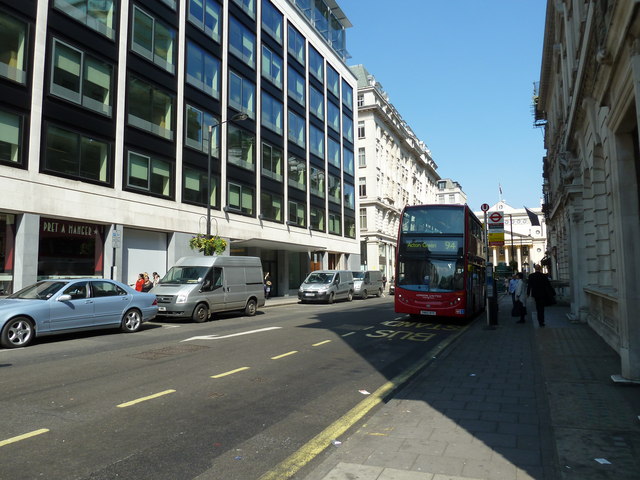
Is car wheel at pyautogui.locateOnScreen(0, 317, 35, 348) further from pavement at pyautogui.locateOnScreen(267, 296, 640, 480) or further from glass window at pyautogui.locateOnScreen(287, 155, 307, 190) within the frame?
glass window at pyautogui.locateOnScreen(287, 155, 307, 190)

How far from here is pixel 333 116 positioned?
45.2 meters

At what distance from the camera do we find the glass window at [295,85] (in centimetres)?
3722

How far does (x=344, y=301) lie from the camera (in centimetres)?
→ 3058

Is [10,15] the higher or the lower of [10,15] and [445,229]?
the higher

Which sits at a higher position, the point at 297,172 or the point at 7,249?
A: the point at 297,172

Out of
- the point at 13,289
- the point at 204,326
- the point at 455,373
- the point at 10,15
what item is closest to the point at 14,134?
the point at 10,15

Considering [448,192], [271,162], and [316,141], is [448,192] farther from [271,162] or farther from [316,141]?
[271,162]

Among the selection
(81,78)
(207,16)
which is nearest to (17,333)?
(81,78)

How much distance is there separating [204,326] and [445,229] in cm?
821

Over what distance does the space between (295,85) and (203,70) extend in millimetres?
11985

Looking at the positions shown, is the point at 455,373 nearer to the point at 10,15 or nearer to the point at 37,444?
the point at 37,444

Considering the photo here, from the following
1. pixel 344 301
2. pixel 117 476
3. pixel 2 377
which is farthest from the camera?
pixel 344 301

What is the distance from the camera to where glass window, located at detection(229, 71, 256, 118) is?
29891 mm

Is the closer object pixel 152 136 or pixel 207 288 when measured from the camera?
pixel 207 288
